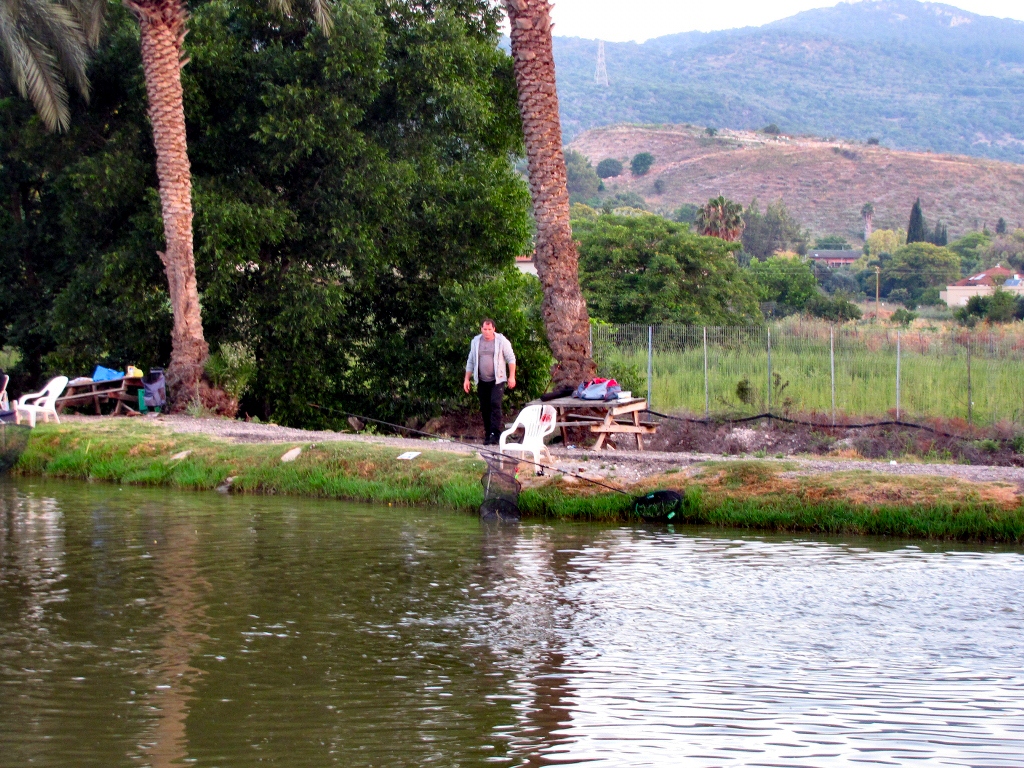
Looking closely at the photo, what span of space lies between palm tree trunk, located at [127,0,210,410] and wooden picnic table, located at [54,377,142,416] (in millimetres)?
1836

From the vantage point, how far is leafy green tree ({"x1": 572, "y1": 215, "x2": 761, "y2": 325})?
43.8m

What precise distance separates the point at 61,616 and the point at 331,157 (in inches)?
637

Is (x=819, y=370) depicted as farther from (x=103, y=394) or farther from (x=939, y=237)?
(x=939, y=237)

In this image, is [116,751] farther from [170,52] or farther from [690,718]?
[170,52]

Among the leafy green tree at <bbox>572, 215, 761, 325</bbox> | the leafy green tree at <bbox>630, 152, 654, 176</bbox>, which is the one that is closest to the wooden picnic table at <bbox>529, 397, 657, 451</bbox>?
the leafy green tree at <bbox>572, 215, 761, 325</bbox>

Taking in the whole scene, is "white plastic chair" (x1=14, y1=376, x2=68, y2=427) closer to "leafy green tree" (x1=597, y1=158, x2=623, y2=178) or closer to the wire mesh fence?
the wire mesh fence

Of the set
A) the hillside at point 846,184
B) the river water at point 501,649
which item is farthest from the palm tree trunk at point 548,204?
the hillside at point 846,184

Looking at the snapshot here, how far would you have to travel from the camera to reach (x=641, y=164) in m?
173

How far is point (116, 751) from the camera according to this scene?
222 inches

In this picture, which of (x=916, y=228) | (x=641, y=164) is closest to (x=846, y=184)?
(x=641, y=164)

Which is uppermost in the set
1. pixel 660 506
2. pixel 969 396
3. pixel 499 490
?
pixel 969 396

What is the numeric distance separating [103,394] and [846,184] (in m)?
145

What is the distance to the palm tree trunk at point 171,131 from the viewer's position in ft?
68.8

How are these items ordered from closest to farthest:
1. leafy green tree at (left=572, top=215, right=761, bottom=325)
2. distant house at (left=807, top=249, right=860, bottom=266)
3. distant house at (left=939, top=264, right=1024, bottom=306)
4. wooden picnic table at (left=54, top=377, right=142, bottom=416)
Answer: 1. wooden picnic table at (left=54, top=377, right=142, bottom=416)
2. leafy green tree at (left=572, top=215, right=761, bottom=325)
3. distant house at (left=939, top=264, right=1024, bottom=306)
4. distant house at (left=807, top=249, right=860, bottom=266)
